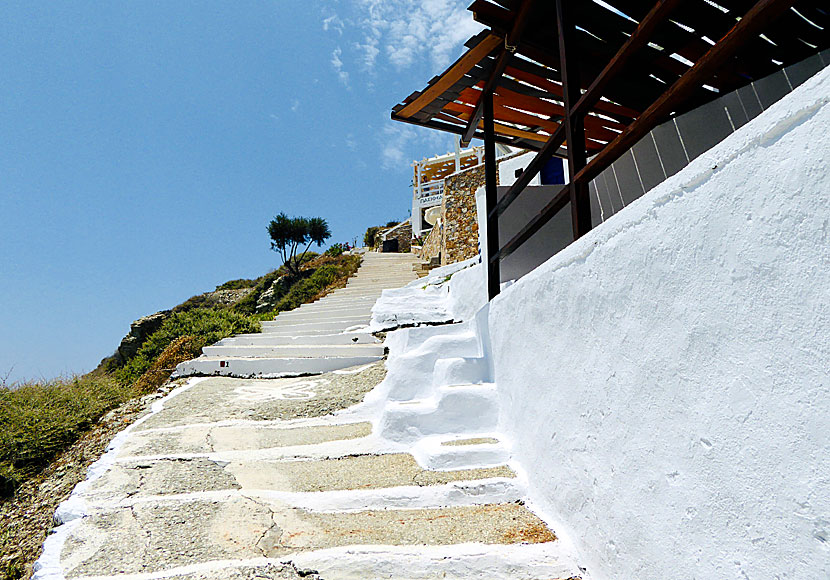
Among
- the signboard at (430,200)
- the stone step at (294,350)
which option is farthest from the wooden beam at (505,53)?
the signboard at (430,200)

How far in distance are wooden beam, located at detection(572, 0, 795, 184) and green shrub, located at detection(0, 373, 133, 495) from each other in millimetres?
4645

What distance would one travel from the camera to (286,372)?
246 inches

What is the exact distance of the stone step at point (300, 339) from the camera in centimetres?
698

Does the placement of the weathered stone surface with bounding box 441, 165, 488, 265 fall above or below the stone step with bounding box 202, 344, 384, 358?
above

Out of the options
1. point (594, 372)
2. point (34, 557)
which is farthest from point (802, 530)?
point (34, 557)

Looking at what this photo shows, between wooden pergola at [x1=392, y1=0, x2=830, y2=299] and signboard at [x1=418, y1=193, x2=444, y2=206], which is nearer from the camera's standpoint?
wooden pergola at [x1=392, y1=0, x2=830, y2=299]

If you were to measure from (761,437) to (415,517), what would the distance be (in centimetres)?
182

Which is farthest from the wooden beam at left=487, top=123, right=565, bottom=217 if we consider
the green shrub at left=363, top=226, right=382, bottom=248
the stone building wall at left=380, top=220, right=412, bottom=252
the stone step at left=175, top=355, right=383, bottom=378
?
the green shrub at left=363, top=226, right=382, bottom=248

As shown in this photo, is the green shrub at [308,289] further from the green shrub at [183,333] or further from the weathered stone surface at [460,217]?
the weathered stone surface at [460,217]

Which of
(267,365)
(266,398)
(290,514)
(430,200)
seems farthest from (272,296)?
(290,514)

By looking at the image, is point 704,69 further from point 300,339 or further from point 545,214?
point 300,339

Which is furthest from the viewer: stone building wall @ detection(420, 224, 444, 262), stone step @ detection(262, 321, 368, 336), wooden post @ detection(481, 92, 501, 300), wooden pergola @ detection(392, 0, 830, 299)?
stone building wall @ detection(420, 224, 444, 262)

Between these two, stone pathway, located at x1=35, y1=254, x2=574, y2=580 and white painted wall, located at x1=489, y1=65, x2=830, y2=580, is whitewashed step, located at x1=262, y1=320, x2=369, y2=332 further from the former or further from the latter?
white painted wall, located at x1=489, y1=65, x2=830, y2=580

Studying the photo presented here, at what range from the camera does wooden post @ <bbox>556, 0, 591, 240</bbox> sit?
259cm
